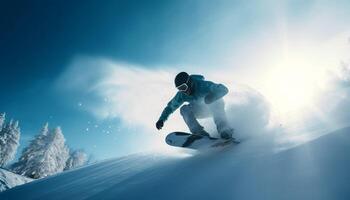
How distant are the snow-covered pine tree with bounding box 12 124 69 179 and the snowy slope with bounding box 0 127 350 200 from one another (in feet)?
137

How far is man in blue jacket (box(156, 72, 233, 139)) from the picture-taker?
562 cm

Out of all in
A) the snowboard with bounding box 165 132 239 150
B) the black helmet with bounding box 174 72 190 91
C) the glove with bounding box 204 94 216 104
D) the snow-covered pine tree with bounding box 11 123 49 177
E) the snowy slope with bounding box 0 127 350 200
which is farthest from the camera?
the snow-covered pine tree with bounding box 11 123 49 177

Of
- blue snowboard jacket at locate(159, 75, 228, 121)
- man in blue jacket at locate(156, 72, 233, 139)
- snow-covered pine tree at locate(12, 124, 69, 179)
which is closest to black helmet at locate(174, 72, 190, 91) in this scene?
man in blue jacket at locate(156, 72, 233, 139)

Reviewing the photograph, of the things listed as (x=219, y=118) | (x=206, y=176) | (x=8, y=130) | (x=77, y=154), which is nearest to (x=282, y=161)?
(x=206, y=176)

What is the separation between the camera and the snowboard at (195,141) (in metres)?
5.27

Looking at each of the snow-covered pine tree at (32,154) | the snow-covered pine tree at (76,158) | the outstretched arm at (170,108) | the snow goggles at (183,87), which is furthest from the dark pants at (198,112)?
the snow-covered pine tree at (76,158)

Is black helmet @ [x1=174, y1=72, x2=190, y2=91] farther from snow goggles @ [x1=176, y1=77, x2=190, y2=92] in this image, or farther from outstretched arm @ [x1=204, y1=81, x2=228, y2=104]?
outstretched arm @ [x1=204, y1=81, x2=228, y2=104]

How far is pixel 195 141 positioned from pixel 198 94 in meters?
1.19

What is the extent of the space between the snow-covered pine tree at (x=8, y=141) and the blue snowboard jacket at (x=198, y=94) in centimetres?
4745

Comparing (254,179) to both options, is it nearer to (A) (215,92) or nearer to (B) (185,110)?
(A) (215,92)

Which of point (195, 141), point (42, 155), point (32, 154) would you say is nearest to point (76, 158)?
point (32, 154)

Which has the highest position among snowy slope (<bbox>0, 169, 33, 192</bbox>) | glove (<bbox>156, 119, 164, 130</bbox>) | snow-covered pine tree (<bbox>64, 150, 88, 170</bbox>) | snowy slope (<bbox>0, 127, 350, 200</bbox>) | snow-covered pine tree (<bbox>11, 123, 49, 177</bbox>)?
snow-covered pine tree (<bbox>64, 150, 88, 170</bbox>)

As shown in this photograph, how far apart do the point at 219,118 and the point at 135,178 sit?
2.38 meters

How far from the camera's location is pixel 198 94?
618 cm
